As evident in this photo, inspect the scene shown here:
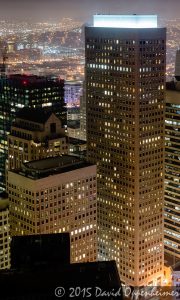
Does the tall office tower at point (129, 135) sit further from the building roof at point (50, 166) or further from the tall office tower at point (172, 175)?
the building roof at point (50, 166)

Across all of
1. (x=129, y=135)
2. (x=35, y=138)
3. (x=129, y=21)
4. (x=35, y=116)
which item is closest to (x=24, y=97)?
(x=35, y=116)

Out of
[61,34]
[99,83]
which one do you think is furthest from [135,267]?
[61,34]

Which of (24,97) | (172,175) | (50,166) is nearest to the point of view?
(50,166)

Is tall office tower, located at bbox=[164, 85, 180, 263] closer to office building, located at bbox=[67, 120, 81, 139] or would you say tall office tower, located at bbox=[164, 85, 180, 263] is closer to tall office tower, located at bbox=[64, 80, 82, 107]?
office building, located at bbox=[67, 120, 81, 139]

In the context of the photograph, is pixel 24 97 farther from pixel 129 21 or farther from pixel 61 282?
pixel 61 282

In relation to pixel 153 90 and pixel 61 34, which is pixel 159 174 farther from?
pixel 61 34

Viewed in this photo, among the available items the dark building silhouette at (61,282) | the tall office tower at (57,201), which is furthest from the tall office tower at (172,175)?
the dark building silhouette at (61,282)

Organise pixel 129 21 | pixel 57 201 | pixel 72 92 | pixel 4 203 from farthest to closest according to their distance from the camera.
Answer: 1. pixel 72 92
2. pixel 129 21
3. pixel 4 203
4. pixel 57 201
